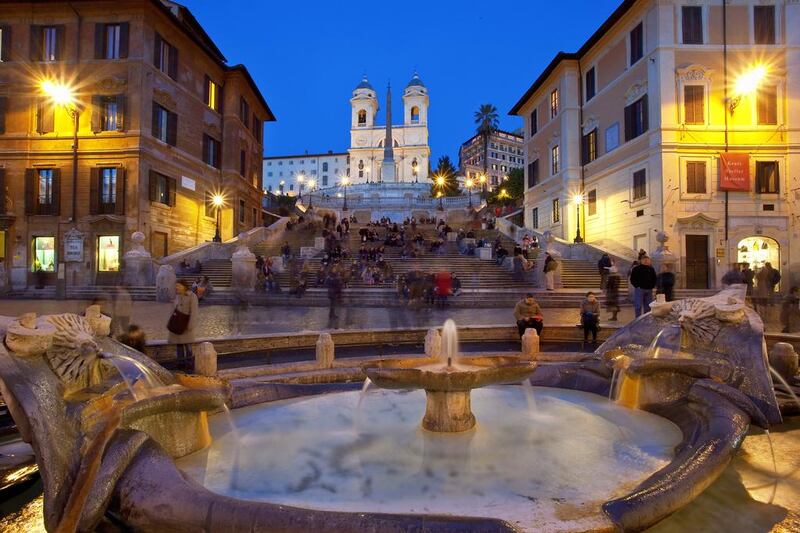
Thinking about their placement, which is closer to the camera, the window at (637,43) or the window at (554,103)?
the window at (637,43)

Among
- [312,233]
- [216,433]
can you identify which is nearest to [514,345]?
[216,433]

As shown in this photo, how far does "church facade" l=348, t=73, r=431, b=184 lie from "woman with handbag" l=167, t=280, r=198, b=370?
305ft

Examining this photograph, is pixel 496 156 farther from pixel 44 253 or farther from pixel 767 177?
pixel 44 253

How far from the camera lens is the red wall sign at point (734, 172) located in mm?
22703

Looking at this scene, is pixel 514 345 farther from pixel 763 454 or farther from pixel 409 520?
Answer: pixel 409 520

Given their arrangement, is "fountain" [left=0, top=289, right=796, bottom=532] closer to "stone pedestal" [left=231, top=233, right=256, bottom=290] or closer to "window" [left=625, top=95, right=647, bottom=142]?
"stone pedestal" [left=231, top=233, right=256, bottom=290]

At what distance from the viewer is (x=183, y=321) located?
7.53 m

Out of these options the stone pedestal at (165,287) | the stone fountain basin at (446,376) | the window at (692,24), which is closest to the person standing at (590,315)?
the stone fountain basin at (446,376)

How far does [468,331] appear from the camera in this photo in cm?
A: 1021

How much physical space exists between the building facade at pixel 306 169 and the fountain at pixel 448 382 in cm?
11105

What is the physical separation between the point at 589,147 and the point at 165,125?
2500cm

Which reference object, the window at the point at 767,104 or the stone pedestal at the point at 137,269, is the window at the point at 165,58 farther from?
the window at the point at 767,104

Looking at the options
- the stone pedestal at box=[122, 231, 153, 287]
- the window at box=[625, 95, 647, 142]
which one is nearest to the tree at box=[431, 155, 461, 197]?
the window at box=[625, 95, 647, 142]

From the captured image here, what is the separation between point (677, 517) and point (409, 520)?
1875 mm
